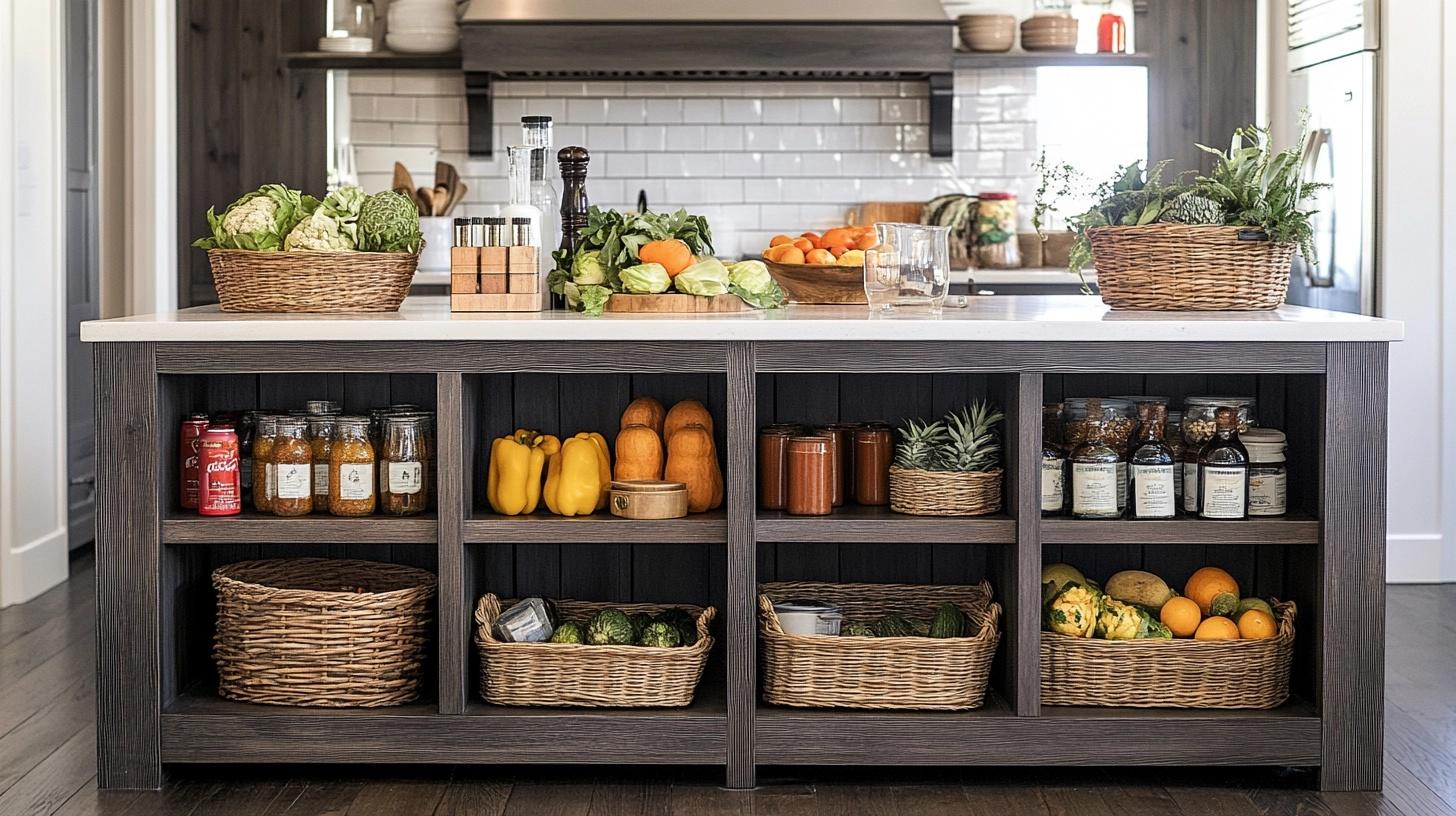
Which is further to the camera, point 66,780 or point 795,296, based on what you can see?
point 795,296

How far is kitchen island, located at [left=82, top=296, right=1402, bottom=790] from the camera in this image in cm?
280

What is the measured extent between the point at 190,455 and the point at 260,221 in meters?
0.48

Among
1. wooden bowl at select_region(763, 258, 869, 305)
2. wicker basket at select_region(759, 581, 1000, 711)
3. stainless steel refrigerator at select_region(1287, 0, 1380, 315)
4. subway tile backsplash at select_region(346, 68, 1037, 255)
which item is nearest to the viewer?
wicker basket at select_region(759, 581, 1000, 711)

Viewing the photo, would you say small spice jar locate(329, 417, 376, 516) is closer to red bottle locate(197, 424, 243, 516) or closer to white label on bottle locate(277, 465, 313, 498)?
white label on bottle locate(277, 465, 313, 498)

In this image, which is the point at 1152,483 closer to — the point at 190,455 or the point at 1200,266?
the point at 1200,266

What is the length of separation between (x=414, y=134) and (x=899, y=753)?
12.7 ft

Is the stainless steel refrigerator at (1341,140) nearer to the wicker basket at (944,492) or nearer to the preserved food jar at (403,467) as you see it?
the wicker basket at (944,492)

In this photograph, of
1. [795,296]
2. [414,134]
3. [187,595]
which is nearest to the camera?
[187,595]

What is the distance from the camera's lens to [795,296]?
3643 millimetres

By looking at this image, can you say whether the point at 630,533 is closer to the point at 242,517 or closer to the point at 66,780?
the point at 242,517

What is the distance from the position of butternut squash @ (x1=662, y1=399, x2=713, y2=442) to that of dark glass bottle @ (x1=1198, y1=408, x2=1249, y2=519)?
95cm

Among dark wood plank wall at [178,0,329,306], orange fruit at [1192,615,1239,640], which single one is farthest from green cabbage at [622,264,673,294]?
dark wood plank wall at [178,0,329,306]

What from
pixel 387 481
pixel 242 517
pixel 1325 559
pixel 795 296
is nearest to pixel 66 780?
pixel 242 517

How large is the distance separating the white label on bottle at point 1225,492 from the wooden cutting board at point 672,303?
3.22ft
